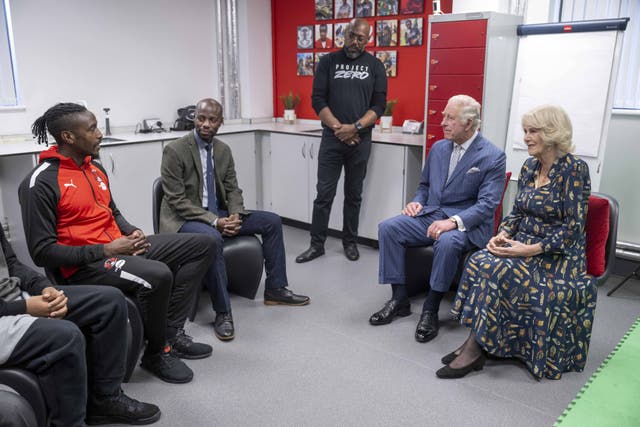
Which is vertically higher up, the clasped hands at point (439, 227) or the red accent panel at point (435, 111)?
the red accent panel at point (435, 111)

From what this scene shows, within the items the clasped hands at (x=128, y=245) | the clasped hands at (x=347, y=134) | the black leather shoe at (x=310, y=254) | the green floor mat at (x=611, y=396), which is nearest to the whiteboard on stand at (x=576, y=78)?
the clasped hands at (x=347, y=134)

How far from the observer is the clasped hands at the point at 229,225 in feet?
9.84

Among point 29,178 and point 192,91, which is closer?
point 29,178

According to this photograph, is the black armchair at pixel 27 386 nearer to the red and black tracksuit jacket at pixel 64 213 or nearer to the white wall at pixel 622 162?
the red and black tracksuit jacket at pixel 64 213

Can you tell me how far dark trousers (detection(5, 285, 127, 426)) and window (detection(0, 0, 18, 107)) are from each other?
2.54 metres

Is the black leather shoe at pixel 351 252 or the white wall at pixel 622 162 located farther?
the black leather shoe at pixel 351 252

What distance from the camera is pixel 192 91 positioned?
502 centimetres

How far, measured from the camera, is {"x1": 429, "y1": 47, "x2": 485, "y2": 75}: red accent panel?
11.5ft

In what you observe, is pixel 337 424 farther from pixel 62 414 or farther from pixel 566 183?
pixel 566 183

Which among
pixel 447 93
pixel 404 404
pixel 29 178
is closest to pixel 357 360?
pixel 404 404

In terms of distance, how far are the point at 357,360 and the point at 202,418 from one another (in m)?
0.79

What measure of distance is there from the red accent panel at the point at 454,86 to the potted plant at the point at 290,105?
1.87 metres

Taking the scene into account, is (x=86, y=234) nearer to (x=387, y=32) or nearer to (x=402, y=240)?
(x=402, y=240)

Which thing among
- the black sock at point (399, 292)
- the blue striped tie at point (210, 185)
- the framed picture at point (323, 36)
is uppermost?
the framed picture at point (323, 36)
